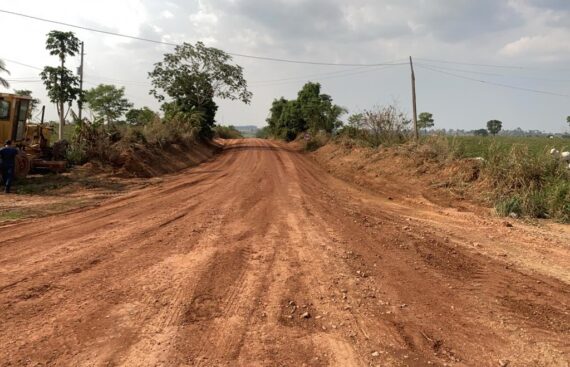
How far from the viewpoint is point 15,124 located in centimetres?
1472

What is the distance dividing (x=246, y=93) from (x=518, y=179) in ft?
104

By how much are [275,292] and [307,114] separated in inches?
1471

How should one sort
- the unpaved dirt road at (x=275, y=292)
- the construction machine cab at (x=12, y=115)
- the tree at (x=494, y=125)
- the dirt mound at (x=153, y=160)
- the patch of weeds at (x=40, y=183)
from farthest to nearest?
the tree at (x=494, y=125)
the dirt mound at (x=153, y=160)
the construction machine cab at (x=12, y=115)
the patch of weeds at (x=40, y=183)
the unpaved dirt road at (x=275, y=292)

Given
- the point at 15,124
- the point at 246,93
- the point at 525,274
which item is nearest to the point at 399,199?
the point at 525,274

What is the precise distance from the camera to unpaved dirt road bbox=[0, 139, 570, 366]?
3947 millimetres

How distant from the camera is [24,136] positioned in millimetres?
15680

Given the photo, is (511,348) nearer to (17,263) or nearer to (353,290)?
(353,290)

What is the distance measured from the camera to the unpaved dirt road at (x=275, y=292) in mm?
3947

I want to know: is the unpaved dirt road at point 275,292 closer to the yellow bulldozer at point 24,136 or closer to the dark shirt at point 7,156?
the dark shirt at point 7,156

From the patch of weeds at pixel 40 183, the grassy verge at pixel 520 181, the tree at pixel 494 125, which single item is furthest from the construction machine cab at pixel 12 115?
the tree at pixel 494 125

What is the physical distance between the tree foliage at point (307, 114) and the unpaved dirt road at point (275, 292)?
30.5 m

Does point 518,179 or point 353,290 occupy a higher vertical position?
point 518,179

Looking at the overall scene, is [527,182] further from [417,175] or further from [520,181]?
[417,175]

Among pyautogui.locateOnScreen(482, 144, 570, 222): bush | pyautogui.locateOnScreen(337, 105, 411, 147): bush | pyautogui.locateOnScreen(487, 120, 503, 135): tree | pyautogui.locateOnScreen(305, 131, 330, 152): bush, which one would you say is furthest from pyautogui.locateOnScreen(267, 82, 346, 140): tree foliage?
pyautogui.locateOnScreen(487, 120, 503, 135): tree
